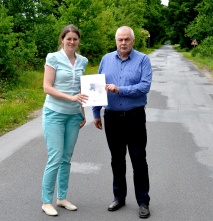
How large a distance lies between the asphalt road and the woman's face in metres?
1.74

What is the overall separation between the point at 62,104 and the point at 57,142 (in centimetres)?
39

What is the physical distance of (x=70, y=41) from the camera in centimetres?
424

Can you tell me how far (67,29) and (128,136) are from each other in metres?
1.26

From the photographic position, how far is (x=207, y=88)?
1800cm

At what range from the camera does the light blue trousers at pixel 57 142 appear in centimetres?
429

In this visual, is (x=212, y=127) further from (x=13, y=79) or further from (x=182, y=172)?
(x=13, y=79)

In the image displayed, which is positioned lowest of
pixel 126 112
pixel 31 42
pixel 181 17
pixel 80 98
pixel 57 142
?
pixel 181 17

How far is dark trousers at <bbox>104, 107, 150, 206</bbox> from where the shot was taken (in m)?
4.30

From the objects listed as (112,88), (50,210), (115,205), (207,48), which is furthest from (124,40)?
(207,48)

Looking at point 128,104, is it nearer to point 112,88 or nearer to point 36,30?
point 112,88

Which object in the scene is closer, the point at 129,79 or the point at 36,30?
the point at 129,79

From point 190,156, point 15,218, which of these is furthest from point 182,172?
point 15,218

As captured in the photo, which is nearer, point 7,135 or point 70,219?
point 70,219

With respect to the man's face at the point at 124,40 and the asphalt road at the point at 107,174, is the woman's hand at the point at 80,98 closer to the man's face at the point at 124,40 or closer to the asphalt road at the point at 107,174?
the man's face at the point at 124,40
